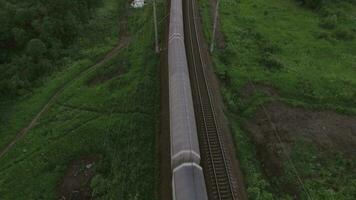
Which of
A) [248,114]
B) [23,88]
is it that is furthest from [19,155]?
[248,114]

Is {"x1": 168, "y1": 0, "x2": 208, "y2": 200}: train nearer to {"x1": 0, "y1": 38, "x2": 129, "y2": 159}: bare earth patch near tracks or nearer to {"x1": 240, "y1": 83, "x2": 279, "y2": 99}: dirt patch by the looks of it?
{"x1": 240, "y1": 83, "x2": 279, "y2": 99}: dirt patch

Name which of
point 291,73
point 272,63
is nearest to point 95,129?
point 272,63

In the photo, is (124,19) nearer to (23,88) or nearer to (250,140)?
(23,88)

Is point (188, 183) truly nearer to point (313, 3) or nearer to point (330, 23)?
point (330, 23)

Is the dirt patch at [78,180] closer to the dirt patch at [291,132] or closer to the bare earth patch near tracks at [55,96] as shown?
the bare earth patch near tracks at [55,96]

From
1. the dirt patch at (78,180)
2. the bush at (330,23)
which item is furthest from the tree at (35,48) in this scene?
the bush at (330,23)
